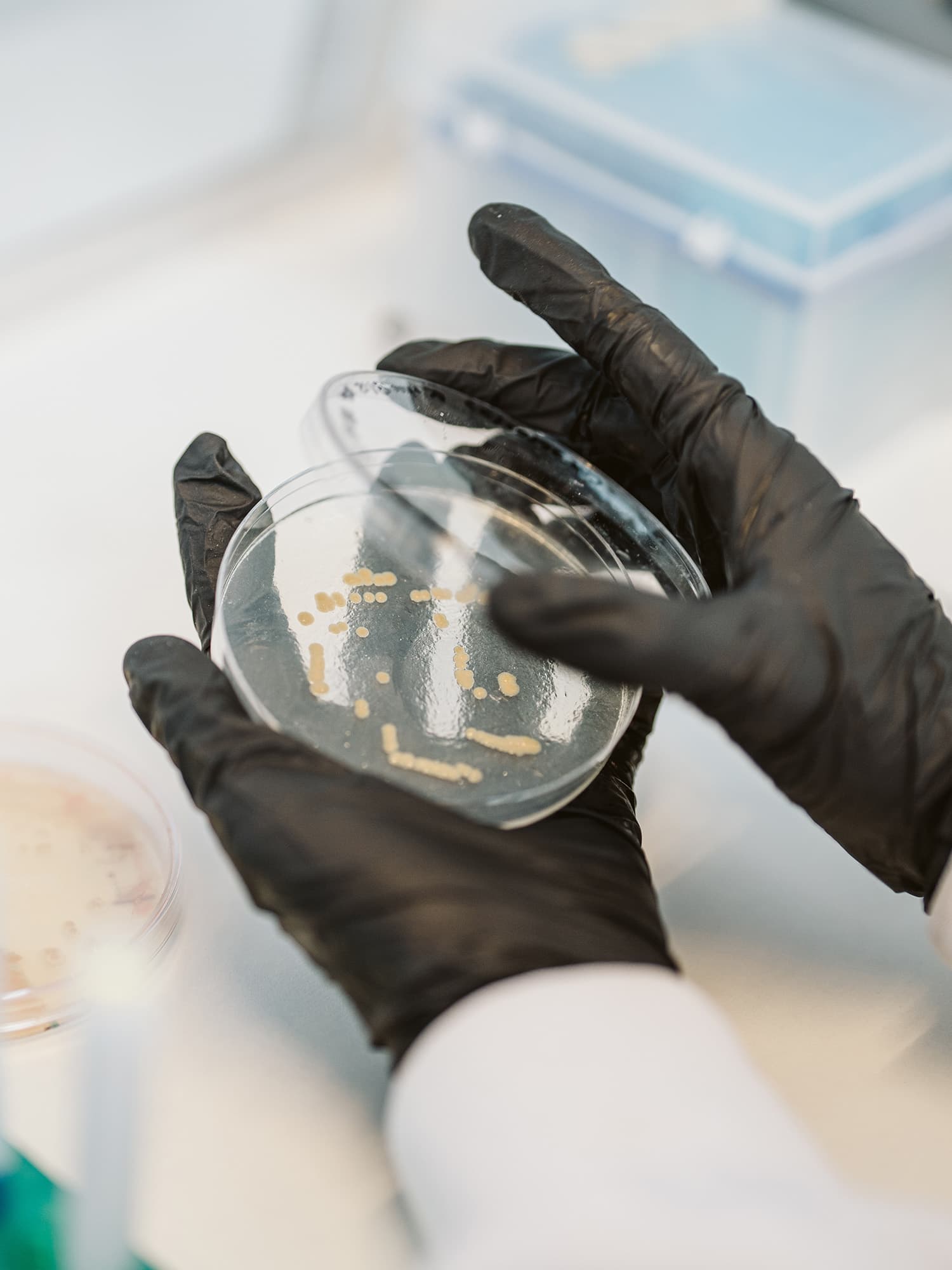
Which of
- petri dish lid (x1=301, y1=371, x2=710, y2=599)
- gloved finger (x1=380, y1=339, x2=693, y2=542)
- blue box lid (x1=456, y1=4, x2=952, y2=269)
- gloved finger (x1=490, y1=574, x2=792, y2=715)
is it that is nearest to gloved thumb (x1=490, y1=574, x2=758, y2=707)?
gloved finger (x1=490, y1=574, x2=792, y2=715)

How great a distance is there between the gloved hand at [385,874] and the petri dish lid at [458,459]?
239 mm

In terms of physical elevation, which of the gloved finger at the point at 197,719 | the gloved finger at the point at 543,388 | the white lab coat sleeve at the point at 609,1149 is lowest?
the white lab coat sleeve at the point at 609,1149

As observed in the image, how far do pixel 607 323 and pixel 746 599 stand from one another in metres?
0.32

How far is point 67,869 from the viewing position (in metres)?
1.01

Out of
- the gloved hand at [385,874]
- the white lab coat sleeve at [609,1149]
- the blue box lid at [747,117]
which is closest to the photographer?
the white lab coat sleeve at [609,1149]

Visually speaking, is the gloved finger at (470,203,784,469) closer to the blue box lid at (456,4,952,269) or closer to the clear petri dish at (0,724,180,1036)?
the blue box lid at (456,4,952,269)

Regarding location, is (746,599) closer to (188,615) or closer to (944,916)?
(944,916)

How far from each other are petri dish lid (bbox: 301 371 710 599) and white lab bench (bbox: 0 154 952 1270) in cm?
22

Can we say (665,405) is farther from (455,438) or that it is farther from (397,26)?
(397,26)

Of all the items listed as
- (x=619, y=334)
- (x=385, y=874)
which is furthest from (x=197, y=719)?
(x=619, y=334)

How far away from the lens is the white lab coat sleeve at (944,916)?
0.93 meters

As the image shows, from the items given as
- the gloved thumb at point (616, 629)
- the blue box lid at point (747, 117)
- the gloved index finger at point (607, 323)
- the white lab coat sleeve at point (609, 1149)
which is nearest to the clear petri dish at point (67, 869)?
the white lab coat sleeve at point (609, 1149)

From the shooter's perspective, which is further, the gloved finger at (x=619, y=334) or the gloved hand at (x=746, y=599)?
the gloved finger at (x=619, y=334)

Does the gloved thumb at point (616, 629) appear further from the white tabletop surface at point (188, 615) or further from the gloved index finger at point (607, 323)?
the white tabletop surface at point (188, 615)
